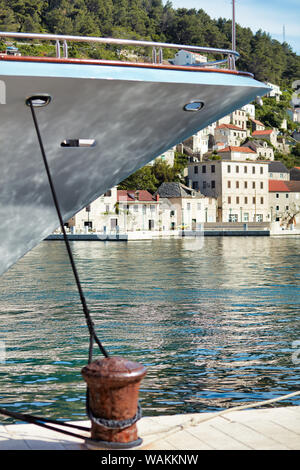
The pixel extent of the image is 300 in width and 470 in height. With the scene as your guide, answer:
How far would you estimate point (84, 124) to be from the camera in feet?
23.6

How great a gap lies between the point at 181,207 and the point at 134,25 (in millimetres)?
45266

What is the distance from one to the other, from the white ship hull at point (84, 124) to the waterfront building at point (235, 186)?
85584mm

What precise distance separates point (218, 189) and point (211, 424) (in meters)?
89.3

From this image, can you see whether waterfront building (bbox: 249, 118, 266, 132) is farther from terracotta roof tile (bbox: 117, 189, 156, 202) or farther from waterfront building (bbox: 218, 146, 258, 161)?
terracotta roof tile (bbox: 117, 189, 156, 202)

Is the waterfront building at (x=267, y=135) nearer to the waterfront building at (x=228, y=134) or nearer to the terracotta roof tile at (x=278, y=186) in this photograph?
the waterfront building at (x=228, y=134)

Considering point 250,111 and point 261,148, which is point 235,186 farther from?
point 250,111

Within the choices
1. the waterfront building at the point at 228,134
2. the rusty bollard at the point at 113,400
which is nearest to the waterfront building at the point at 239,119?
the waterfront building at the point at 228,134

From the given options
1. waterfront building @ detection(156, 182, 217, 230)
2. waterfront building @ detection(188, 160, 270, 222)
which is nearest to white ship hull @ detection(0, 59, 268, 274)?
waterfront building @ detection(156, 182, 217, 230)

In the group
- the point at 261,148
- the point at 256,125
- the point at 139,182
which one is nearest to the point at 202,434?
the point at 139,182

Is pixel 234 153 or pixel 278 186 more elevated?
pixel 234 153

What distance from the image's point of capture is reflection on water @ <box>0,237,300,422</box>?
8203 millimetres

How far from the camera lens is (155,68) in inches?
272
